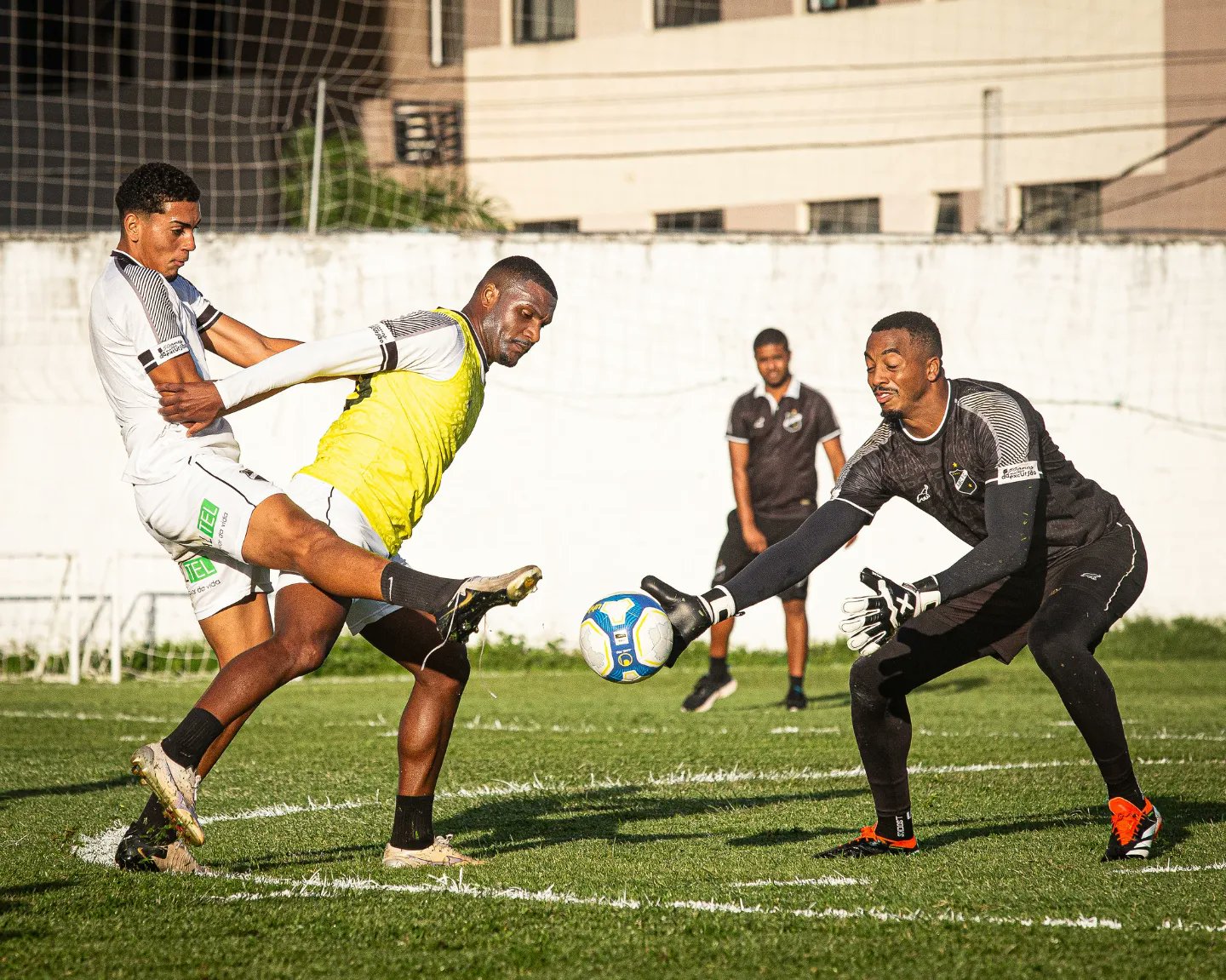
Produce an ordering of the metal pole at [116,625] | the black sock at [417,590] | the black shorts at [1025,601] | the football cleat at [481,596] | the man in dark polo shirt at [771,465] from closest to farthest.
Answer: the football cleat at [481,596] → the black sock at [417,590] → the black shorts at [1025,601] → the man in dark polo shirt at [771,465] → the metal pole at [116,625]

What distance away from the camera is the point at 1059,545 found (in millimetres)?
5727

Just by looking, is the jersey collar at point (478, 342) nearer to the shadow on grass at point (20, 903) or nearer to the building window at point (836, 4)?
the shadow on grass at point (20, 903)

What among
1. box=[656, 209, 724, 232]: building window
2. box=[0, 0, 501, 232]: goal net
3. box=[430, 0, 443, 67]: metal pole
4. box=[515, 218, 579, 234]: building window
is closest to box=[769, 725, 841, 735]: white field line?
box=[0, 0, 501, 232]: goal net

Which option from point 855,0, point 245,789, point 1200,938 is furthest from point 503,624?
point 855,0

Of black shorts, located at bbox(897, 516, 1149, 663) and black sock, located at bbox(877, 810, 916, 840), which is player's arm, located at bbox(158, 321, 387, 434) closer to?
black shorts, located at bbox(897, 516, 1149, 663)

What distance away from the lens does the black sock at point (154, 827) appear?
506cm

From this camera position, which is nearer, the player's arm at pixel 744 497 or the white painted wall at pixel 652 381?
the player's arm at pixel 744 497

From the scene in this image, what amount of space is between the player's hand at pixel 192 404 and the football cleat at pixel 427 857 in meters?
1.61

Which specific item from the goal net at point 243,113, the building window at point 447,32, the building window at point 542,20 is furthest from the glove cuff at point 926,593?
the building window at point 542,20

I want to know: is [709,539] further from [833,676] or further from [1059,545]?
[1059,545]

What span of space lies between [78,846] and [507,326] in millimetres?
2447

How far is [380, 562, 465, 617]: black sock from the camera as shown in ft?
15.2

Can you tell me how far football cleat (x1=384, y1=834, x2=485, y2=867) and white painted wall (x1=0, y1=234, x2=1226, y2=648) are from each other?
368 inches

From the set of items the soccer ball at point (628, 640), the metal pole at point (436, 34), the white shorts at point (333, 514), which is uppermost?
the metal pole at point (436, 34)
